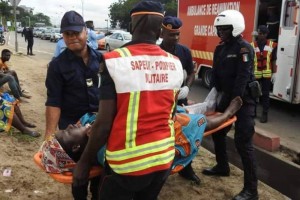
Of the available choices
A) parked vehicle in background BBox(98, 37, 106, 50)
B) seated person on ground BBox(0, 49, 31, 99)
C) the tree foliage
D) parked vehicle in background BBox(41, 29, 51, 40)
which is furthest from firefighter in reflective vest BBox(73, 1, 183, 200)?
the tree foliage

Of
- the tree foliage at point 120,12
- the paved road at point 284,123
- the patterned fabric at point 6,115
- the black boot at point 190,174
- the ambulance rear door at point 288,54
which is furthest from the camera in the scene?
the tree foliage at point 120,12

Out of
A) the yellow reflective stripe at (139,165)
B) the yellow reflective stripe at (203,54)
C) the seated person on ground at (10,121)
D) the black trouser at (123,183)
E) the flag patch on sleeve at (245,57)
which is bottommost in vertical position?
the seated person on ground at (10,121)

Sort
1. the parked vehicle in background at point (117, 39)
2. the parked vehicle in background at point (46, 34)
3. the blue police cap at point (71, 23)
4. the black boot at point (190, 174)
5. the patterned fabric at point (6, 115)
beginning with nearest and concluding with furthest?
the blue police cap at point (71, 23) < the black boot at point (190, 174) < the patterned fabric at point (6, 115) < the parked vehicle in background at point (117, 39) < the parked vehicle in background at point (46, 34)

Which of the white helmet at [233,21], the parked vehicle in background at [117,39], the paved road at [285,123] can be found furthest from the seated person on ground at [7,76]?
the parked vehicle in background at [117,39]

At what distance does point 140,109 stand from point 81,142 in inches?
26.0

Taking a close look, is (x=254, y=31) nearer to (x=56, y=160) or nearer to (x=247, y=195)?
(x=247, y=195)

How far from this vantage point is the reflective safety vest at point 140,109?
1711mm

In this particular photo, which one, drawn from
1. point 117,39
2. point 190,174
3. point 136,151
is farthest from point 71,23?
point 117,39

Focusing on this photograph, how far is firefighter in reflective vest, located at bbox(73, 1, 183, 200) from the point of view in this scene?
1.72m

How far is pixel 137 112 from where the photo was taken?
1.73 meters

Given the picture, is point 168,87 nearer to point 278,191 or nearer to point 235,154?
point 278,191

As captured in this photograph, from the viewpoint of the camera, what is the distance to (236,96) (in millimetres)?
3355

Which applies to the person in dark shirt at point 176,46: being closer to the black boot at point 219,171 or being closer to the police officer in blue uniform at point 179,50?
the police officer in blue uniform at point 179,50

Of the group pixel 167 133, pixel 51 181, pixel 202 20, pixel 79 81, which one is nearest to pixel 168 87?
pixel 167 133
